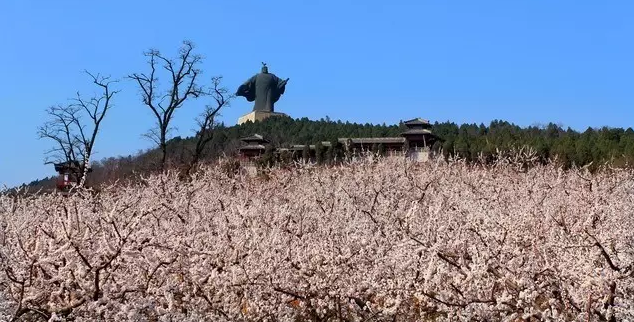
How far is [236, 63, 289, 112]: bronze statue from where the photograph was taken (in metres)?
69.9

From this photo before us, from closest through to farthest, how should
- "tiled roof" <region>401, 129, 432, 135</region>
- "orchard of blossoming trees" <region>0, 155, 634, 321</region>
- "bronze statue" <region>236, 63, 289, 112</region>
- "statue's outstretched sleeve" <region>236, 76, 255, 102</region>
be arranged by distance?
"orchard of blossoming trees" <region>0, 155, 634, 321</region> < "tiled roof" <region>401, 129, 432, 135</region> < "bronze statue" <region>236, 63, 289, 112</region> < "statue's outstretched sleeve" <region>236, 76, 255, 102</region>

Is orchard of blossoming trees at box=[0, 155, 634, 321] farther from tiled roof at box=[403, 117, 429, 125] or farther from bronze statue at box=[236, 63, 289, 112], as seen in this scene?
bronze statue at box=[236, 63, 289, 112]

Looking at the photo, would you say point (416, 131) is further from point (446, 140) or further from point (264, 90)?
point (264, 90)

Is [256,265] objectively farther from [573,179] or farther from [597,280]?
[573,179]

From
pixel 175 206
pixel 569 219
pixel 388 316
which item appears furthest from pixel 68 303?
pixel 569 219

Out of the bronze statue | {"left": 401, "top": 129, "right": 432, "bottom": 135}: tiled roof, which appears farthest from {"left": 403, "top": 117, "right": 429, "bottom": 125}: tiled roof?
the bronze statue

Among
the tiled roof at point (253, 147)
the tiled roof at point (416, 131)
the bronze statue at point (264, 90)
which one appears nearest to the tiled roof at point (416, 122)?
the tiled roof at point (416, 131)

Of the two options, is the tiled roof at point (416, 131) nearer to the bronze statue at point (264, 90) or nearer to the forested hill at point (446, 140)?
the forested hill at point (446, 140)

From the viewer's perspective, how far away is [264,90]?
70.4 meters

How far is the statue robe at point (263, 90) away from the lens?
6988 centimetres

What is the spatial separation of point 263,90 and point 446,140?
3128 cm

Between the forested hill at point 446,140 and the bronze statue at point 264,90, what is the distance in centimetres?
432

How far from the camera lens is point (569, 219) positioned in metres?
6.77

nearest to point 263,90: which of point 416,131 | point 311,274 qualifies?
point 416,131
